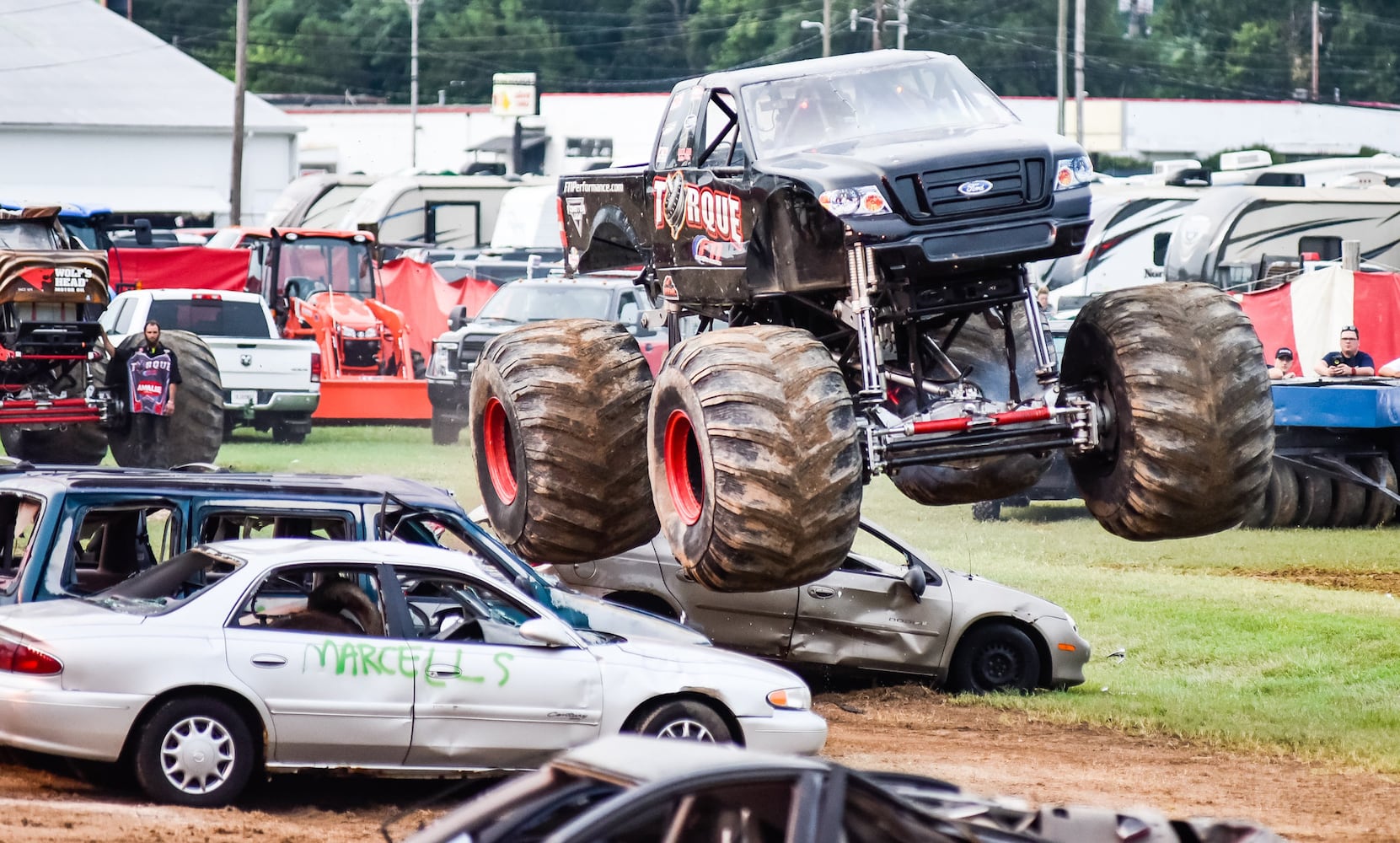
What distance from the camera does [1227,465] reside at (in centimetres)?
1048

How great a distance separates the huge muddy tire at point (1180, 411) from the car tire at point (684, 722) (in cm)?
243

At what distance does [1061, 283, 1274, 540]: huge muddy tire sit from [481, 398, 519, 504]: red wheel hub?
343cm

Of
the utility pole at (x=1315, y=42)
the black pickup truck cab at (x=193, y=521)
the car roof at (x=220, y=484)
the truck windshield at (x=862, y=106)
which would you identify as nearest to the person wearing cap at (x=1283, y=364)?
the truck windshield at (x=862, y=106)

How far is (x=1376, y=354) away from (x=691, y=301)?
56.8ft

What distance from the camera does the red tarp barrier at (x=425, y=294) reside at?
34125mm

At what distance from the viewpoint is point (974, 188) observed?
32.9ft

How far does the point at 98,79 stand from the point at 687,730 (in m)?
55.2

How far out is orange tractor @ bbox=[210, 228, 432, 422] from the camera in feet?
94.4

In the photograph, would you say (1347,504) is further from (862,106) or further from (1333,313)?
(862,106)

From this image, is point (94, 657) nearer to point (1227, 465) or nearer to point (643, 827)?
point (643, 827)

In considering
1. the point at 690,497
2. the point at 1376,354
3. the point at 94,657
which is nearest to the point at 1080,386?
the point at 690,497

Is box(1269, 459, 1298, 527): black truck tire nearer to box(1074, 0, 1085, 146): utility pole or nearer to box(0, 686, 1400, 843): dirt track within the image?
box(0, 686, 1400, 843): dirt track

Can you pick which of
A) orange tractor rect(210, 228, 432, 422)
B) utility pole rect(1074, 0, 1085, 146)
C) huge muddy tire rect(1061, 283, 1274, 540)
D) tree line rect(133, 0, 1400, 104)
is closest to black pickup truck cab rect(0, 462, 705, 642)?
huge muddy tire rect(1061, 283, 1274, 540)

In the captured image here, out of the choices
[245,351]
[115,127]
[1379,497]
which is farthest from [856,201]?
[115,127]
